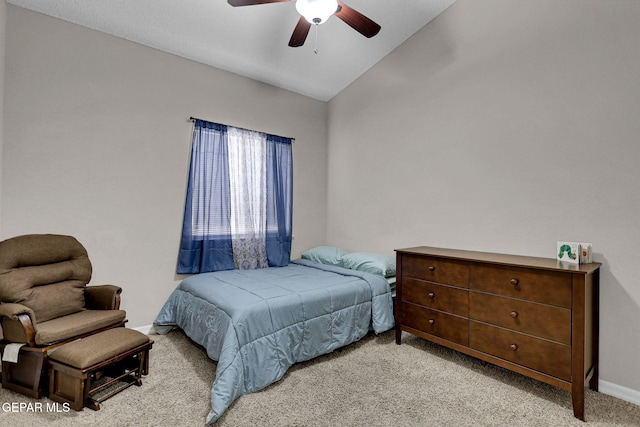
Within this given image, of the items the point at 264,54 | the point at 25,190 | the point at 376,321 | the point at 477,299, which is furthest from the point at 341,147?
the point at 25,190

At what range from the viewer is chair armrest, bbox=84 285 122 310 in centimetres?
246

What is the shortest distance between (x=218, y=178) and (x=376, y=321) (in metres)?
2.27

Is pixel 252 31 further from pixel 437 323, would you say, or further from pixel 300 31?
pixel 437 323

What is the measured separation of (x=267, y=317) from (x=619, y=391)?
244cm

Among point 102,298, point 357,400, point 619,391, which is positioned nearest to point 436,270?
point 357,400

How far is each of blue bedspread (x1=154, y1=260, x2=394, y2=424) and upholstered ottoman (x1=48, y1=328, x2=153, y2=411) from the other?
517 millimetres

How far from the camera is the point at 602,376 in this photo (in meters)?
2.21

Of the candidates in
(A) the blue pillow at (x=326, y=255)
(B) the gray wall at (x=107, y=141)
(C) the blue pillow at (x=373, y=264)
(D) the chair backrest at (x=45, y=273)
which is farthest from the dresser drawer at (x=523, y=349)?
(D) the chair backrest at (x=45, y=273)

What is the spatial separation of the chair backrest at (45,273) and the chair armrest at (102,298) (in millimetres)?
41

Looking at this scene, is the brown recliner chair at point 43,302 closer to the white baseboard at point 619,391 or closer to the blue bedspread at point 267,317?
the blue bedspread at point 267,317

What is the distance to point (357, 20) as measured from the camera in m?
2.24

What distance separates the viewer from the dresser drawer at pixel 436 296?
2.49m

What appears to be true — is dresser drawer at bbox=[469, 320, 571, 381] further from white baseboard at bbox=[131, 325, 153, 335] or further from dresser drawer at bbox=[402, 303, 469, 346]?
white baseboard at bbox=[131, 325, 153, 335]

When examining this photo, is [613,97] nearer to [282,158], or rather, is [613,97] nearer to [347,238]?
[347,238]
